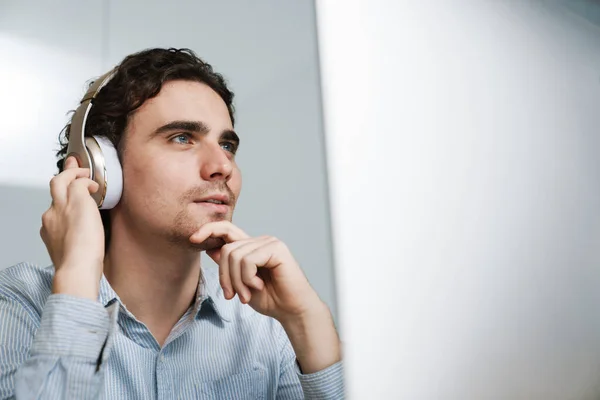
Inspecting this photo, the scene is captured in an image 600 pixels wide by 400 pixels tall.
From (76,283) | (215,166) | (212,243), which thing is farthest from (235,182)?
(76,283)

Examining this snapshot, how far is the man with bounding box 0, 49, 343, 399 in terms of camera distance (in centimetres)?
74

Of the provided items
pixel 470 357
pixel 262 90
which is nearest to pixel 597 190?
pixel 470 357

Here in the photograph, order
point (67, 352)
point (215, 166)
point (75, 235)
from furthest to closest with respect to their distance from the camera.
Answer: point (215, 166), point (75, 235), point (67, 352)

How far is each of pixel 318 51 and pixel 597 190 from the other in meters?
0.22

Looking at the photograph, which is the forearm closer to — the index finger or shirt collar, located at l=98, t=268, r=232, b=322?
the index finger

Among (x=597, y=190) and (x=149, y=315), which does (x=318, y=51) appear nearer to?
(x=597, y=190)

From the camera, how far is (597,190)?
1.21 ft

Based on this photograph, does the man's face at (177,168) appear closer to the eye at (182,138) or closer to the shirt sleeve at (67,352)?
the eye at (182,138)

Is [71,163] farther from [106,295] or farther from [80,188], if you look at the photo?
[106,295]

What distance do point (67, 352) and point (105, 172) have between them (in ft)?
1.23

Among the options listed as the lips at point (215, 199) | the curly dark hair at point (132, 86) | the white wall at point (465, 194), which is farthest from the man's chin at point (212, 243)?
the white wall at point (465, 194)

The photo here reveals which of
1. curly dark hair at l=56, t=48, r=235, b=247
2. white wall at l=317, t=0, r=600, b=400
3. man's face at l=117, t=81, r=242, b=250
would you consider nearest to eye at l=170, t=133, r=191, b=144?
man's face at l=117, t=81, r=242, b=250

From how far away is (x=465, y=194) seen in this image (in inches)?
13.9

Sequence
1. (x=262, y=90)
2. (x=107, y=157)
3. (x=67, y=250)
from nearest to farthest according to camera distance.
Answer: (x=67, y=250)
(x=107, y=157)
(x=262, y=90)
